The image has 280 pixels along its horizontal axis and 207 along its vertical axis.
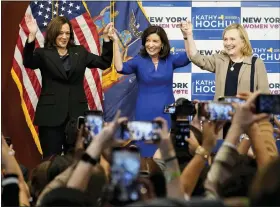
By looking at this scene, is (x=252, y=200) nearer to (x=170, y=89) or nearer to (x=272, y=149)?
(x=272, y=149)

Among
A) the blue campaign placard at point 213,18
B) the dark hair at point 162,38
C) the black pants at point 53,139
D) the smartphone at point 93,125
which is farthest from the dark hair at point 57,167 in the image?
the blue campaign placard at point 213,18

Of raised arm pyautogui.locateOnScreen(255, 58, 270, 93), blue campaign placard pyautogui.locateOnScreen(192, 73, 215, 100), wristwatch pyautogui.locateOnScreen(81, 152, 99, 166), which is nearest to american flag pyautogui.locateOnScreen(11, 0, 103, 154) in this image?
blue campaign placard pyautogui.locateOnScreen(192, 73, 215, 100)

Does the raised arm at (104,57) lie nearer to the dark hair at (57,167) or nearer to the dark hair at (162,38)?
the dark hair at (162,38)

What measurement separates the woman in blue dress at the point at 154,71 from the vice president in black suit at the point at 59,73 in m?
0.26

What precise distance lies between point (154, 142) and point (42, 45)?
3.76m

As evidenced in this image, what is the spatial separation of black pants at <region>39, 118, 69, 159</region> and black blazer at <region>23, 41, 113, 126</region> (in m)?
0.04

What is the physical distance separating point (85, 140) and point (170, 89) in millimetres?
2258

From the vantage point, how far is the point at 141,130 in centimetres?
243

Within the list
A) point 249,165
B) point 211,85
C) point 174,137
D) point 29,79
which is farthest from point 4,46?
point 249,165

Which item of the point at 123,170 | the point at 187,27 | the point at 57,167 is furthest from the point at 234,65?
the point at 123,170

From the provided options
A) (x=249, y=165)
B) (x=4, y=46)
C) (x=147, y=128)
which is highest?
(x=4, y=46)

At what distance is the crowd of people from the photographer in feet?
6.36

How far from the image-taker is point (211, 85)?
5.99 m

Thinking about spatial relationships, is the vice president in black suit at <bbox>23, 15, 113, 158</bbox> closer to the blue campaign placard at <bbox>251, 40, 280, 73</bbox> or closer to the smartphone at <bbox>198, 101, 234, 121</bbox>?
the blue campaign placard at <bbox>251, 40, 280, 73</bbox>
